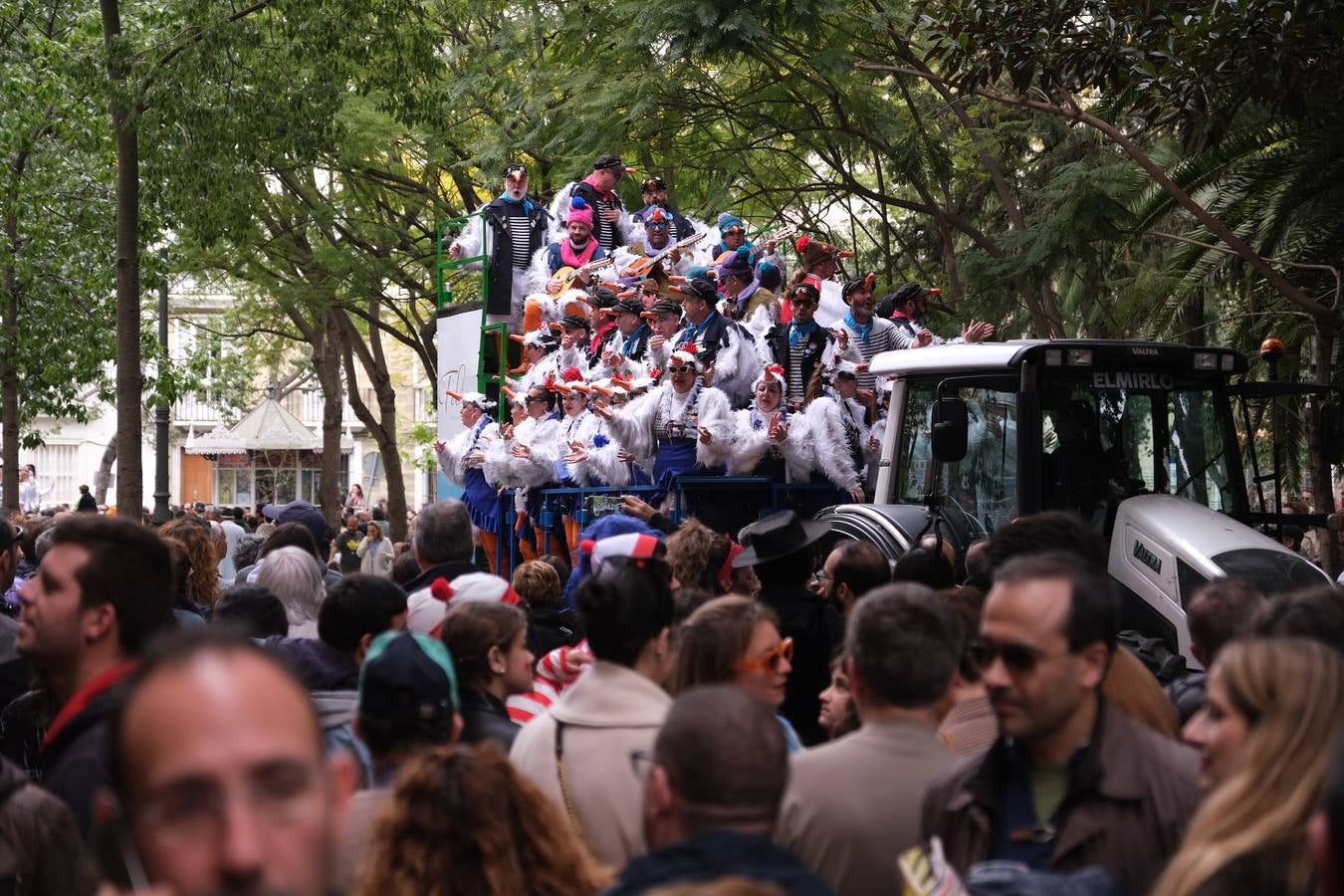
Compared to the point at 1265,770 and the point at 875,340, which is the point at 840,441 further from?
the point at 1265,770

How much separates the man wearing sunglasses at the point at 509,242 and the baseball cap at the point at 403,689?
515 inches

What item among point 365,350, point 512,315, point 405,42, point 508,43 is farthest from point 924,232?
point 365,350

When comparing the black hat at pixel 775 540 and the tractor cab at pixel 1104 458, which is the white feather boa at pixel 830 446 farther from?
the black hat at pixel 775 540

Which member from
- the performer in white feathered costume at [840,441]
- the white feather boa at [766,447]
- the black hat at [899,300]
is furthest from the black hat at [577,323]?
the performer in white feathered costume at [840,441]

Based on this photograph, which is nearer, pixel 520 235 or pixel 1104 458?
pixel 1104 458

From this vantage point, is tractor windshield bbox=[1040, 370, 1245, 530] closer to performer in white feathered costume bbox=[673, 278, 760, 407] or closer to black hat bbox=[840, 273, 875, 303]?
black hat bbox=[840, 273, 875, 303]

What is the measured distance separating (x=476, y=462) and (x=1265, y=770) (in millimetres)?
12916

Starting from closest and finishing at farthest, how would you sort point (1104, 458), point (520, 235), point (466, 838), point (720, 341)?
1. point (466, 838)
2. point (1104, 458)
3. point (720, 341)
4. point (520, 235)

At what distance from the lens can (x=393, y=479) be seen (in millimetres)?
29188

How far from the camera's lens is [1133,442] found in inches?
363

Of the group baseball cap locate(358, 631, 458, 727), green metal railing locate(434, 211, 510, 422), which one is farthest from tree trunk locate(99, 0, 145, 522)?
baseball cap locate(358, 631, 458, 727)

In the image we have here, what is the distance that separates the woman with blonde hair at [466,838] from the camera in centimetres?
312

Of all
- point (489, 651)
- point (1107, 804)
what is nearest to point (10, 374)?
point (489, 651)

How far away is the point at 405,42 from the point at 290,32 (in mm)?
1218
